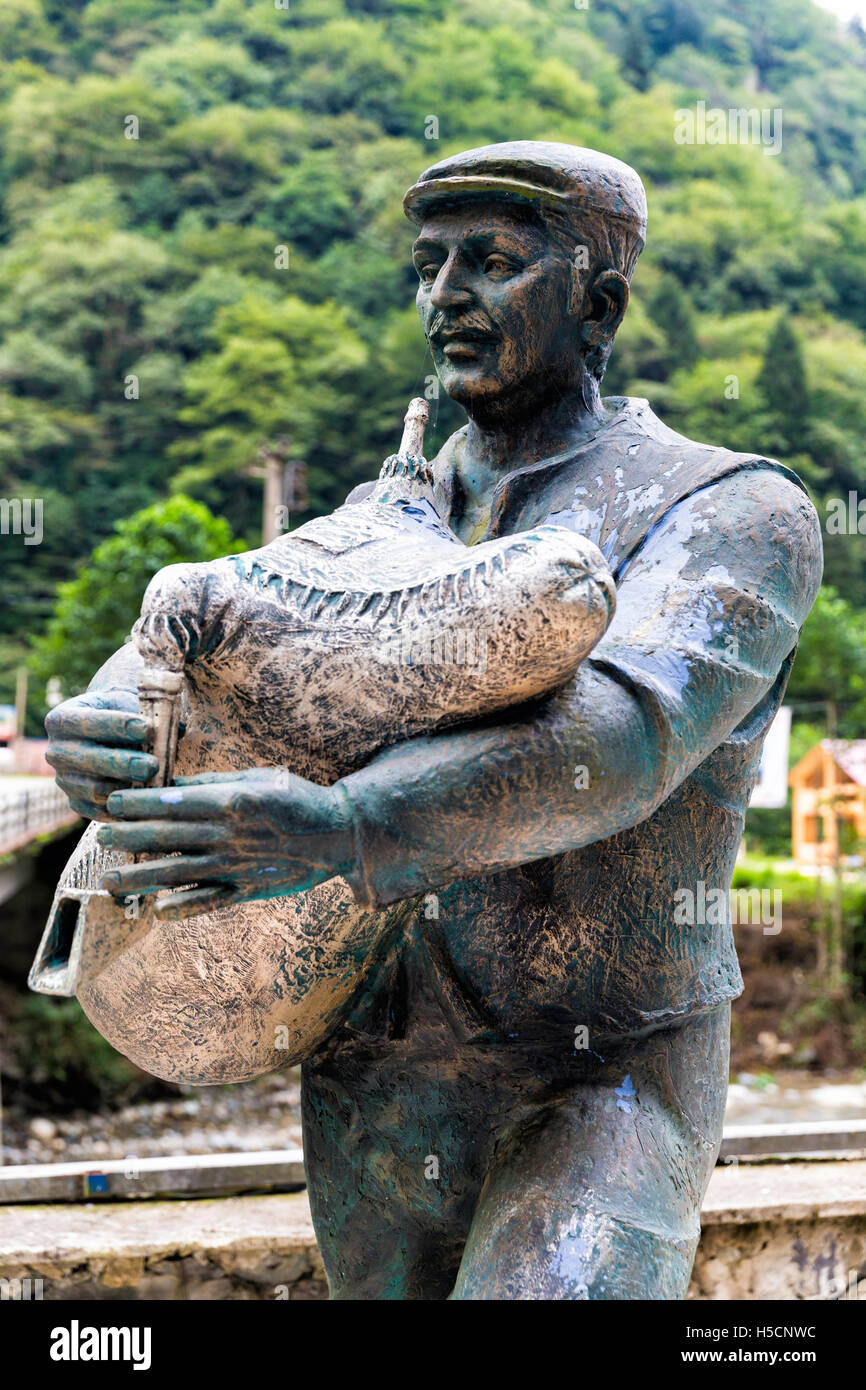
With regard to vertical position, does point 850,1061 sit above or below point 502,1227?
below

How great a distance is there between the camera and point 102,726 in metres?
1.73

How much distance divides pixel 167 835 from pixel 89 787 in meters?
0.16

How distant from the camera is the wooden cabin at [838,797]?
826 inches

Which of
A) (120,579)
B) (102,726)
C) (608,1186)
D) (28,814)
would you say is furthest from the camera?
(120,579)

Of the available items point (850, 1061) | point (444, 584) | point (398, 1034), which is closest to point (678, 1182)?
point (398, 1034)

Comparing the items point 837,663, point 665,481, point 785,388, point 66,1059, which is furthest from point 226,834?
point 785,388

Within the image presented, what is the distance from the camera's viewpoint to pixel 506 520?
7.47ft

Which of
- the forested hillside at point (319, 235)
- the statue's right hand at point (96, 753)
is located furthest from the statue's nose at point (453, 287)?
the forested hillside at point (319, 235)

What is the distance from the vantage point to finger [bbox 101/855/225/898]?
5.37ft

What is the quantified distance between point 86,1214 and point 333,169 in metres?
52.0

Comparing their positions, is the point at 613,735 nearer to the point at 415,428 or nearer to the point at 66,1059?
the point at 415,428

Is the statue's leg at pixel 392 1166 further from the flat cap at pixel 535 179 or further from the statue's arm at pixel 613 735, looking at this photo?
the flat cap at pixel 535 179
